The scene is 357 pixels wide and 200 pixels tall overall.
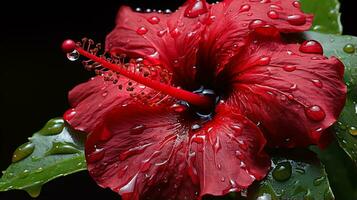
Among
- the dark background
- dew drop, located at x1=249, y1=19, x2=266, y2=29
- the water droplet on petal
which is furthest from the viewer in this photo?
the dark background

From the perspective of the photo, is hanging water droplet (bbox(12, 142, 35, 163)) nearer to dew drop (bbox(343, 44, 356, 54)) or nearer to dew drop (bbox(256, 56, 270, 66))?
dew drop (bbox(256, 56, 270, 66))

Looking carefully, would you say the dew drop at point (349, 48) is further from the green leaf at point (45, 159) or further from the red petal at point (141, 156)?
the green leaf at point (45, 159)

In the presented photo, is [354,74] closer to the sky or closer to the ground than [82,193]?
closer to the sky

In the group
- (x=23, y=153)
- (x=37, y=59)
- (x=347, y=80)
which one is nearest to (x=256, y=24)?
(x=347, y=80)

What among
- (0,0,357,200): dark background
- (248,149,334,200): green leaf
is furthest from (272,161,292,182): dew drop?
(0,0,357,200): dark background

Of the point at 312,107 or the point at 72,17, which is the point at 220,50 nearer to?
the point at 312,107

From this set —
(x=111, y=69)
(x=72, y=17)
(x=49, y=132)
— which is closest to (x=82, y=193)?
(x=72, y=17)
